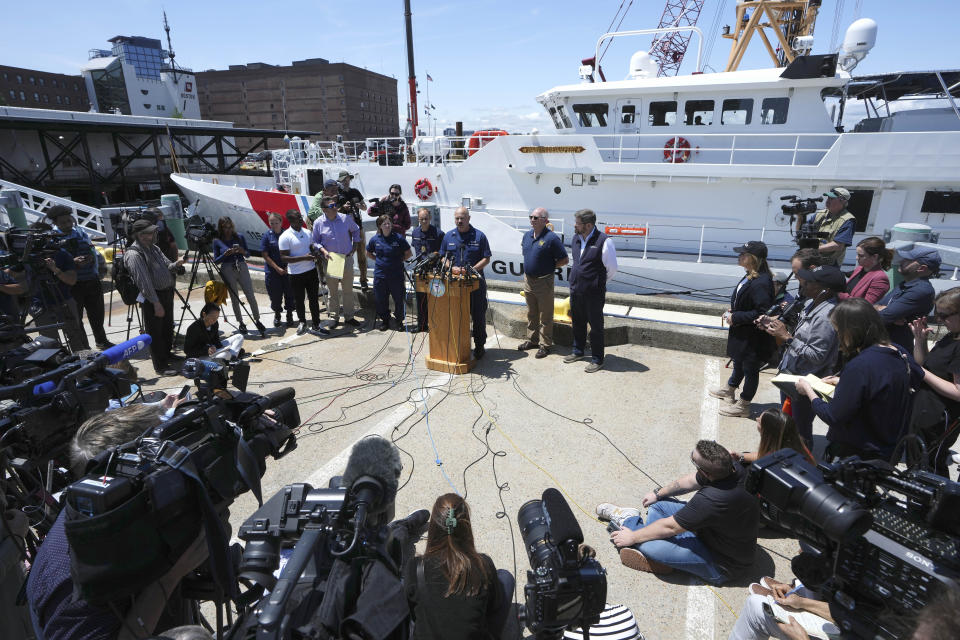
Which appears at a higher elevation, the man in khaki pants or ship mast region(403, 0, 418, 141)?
ship mast region(403, 0, 418, 141)

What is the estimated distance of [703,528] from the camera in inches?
103

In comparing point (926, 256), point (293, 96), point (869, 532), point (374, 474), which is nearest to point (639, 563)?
point (869, 532)

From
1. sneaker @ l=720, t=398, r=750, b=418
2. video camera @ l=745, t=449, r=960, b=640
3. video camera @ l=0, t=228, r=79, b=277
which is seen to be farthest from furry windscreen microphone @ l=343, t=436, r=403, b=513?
video camera @ l=0, t=228, r=79, b=277

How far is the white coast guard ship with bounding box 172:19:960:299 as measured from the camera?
822cm

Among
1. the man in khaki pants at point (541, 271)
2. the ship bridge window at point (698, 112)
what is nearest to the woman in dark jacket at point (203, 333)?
the man in khaki pants at point (541, 271)

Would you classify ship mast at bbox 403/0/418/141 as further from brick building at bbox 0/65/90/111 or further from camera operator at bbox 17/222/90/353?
brick building at bbox 0/65/90/111

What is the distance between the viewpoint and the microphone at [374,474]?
151 cm

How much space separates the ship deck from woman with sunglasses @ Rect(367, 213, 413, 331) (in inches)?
28.6

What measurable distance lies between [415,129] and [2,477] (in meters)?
16.6

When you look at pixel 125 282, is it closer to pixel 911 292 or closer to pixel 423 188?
pixel 423 188

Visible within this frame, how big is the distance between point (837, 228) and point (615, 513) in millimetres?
5015

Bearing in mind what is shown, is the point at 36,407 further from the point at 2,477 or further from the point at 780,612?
the point at 780,612

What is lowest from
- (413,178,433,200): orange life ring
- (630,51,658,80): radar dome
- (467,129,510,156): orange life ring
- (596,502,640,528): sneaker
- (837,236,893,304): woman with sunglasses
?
(596,502,640,528): sneaker

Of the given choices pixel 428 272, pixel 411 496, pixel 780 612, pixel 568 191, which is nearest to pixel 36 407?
pixel 411 496
